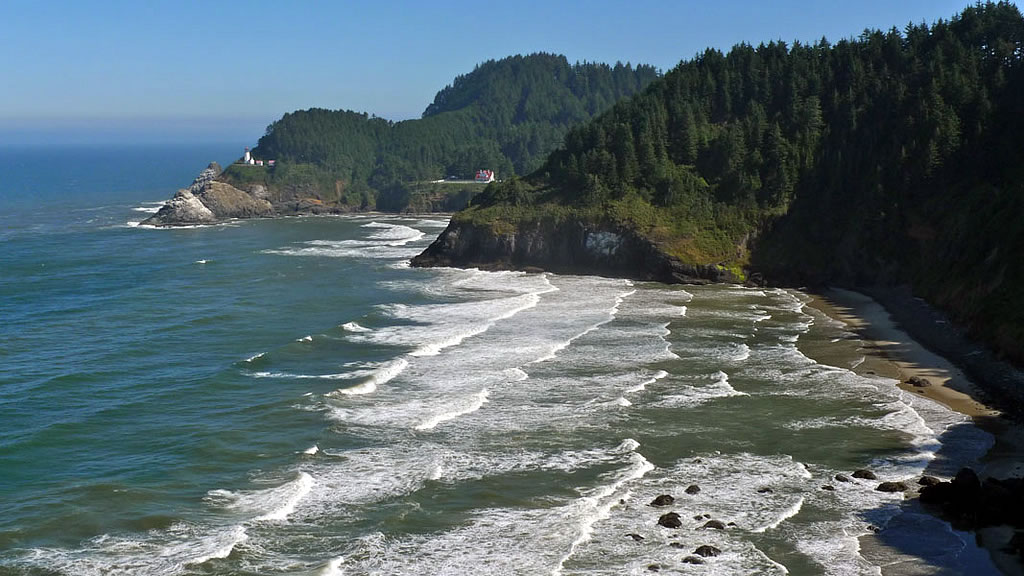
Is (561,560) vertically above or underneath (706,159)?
underneath

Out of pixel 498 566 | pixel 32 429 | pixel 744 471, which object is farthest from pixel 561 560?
pixel 32 429

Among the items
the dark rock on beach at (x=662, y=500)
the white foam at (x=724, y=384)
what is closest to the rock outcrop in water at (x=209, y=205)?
the white foam at (x=724, y=384)

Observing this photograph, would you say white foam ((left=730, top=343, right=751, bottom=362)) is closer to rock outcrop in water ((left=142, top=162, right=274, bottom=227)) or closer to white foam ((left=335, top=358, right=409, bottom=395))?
white foam ((left=335, top=358, right=409, bottom=395))

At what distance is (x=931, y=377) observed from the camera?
48.2 metres

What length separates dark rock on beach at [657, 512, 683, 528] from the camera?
30.0m

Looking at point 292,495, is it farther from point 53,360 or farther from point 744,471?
point 53,360

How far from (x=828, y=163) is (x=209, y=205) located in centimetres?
10048

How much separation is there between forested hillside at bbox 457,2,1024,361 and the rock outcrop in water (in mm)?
63666

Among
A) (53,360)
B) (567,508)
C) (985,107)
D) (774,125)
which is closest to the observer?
(567,508)

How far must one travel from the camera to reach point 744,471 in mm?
34844

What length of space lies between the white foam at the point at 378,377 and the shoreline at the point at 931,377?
24.4m

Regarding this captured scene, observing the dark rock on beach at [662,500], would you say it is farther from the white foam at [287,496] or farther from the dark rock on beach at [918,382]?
the dark rock on beach at [918,382]

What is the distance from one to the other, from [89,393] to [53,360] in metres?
8.27

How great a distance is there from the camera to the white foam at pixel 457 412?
134ft
